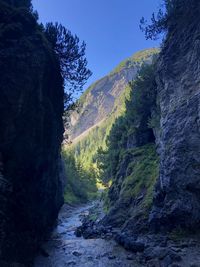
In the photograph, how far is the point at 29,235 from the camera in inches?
1020

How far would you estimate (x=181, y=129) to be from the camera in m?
31.5

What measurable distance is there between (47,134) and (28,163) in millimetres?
4439

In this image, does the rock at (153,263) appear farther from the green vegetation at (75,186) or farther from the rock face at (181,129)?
the green vegetation at (75,186)

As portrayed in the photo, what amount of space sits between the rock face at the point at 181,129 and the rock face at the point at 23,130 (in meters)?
11.9

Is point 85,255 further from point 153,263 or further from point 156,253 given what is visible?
point 153,263

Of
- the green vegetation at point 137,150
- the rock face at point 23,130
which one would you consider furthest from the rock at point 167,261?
the green vegetation at point 137,150

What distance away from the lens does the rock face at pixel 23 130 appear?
70.6ft

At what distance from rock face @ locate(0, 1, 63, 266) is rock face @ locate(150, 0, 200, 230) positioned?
11.9 metres

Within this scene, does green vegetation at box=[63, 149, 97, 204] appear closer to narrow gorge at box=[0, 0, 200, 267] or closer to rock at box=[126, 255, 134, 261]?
narrow gorge at box=[0, 0, 200, 267]

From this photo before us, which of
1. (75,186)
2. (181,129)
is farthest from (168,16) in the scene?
(75,186)

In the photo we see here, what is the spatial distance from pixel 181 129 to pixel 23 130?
16.0 m

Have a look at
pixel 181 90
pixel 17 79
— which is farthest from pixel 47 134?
pixel 181 90

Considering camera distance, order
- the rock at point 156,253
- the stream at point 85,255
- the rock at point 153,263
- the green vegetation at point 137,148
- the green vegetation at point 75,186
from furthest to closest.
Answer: the green vegetation at point 75,186, the green vegetation at point 137,148, the stream at point 85,255, the rock at point 156,253, the rock at point 153,263

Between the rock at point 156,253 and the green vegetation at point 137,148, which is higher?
the green vegetation at point 137,148
